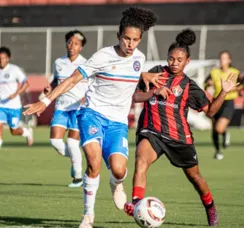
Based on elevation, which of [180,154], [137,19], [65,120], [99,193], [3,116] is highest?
[137,19]

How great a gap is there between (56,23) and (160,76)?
3448 centimetres

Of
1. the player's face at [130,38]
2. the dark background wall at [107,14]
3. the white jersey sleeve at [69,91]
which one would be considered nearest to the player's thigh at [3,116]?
the white jersey sleeve at [69,91]

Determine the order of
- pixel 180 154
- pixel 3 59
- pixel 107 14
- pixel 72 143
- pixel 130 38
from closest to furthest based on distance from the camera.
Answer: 1. pixel 130 38
2. pixel 180 154
3. pixel 72 143
4. pixel 3 59
5. pixel 107 14

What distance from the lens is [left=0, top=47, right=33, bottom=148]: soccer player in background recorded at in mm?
18469

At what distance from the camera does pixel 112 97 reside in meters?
10.0

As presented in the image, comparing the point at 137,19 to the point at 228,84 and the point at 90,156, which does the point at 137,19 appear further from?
the point at 90,156

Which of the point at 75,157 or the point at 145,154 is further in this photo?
the point at 75,157

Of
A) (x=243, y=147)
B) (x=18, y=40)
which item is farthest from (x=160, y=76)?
(x=18, y=40)

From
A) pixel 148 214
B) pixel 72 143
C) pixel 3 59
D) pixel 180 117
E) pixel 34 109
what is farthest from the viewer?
pixel 3 59

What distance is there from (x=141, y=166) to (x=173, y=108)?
80 centimetres

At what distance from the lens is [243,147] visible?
25.2 m

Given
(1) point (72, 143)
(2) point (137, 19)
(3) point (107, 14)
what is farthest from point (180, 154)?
(3) point (107, 14)

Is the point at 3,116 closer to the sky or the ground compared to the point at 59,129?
closer to the ground

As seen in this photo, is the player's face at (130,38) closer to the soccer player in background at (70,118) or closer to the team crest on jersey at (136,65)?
the team crest on jersey at (136,65)
